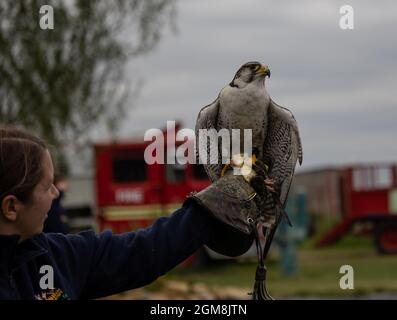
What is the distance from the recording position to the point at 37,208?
2.13 meters

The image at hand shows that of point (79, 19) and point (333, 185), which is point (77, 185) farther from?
point (79, 19)

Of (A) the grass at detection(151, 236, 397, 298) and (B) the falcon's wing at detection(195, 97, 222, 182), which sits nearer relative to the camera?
(B) the falcon's wing at detection(195, 97, 222, 182)

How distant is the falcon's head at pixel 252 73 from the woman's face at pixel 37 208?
504 millimetres

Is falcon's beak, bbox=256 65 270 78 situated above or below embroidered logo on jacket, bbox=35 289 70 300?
above

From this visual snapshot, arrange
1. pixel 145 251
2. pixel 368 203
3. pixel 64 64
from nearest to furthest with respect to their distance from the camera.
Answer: pixel 145 251
pixel 64 64
pixel 368 203

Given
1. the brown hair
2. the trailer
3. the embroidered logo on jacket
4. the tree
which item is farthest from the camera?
the trailer

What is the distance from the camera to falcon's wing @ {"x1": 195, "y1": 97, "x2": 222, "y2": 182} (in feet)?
7.47

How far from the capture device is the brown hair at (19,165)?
2074mm

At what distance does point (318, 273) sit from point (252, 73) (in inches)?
437

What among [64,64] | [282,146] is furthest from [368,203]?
[282,146]

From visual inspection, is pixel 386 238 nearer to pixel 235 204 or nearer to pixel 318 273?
pixel 318 273

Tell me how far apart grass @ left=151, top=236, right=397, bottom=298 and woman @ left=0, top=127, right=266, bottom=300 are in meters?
6.29

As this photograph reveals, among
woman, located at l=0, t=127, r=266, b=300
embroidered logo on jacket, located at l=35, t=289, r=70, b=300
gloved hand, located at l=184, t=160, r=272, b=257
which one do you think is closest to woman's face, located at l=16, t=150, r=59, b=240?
woman, located at l=0, t=127, r=266, b=300

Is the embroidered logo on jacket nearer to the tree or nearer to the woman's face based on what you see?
the woman's face
